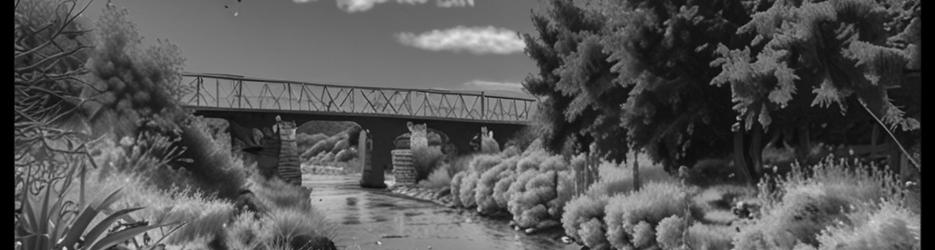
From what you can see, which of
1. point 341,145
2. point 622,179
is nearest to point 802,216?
point 622,179

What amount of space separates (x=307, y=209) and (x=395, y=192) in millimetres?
22288

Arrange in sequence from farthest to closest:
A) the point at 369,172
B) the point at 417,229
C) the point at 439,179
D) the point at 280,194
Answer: the point at 369,172 < the point at 439,179 < the point at 417,229 < the point at 280,194

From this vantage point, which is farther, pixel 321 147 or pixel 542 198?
pixel 321 147

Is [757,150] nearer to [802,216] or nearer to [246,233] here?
[802,216]

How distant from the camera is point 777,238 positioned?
10172 millimetres

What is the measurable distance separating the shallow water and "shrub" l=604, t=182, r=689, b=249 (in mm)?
2671

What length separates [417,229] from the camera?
2264 cm

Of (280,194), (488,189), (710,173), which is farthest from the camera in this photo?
(488,189)

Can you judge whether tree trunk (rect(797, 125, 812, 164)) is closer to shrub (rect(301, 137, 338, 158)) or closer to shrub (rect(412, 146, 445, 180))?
shrub (rect(412, 146, 445, 180))

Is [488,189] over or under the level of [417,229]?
over

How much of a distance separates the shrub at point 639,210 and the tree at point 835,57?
2.84 m

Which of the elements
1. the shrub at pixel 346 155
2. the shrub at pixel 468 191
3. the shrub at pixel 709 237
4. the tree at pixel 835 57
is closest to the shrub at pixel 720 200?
the shrub at pixel 709 237

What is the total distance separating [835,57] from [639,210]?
527cm
